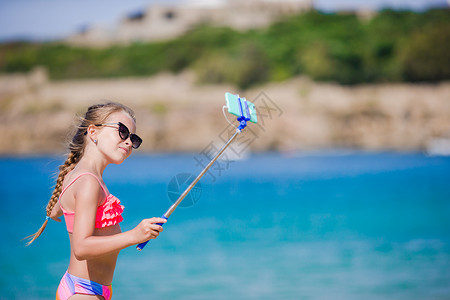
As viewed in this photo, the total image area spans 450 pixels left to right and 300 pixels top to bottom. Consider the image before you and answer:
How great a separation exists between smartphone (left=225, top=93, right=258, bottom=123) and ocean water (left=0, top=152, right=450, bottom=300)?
0.21m

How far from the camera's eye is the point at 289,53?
52156mm

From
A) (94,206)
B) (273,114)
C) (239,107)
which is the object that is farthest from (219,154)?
(273,114)

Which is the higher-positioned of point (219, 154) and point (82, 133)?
point (82, 133)

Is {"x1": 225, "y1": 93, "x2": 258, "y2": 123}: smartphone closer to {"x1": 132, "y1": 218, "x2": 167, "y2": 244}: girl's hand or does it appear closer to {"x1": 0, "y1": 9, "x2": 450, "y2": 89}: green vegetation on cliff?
{"x1": 132, "y1": 218, "x2": 167, "y2": 244}: girl's hand

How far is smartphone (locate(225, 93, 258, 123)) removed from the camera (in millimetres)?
2127

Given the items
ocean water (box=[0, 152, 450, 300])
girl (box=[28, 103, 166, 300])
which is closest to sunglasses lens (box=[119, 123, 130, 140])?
girl (box=[28, 103, 166, 300])

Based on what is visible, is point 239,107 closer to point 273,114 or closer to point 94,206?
point 94,206

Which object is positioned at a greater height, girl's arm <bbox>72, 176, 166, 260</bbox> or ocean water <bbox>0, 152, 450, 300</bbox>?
ocean water <bbox>0, 152, 450, 300</bbox>

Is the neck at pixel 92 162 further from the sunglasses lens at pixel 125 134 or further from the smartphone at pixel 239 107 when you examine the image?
the smartphone at pixel 239 107

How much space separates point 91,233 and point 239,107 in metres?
0.64

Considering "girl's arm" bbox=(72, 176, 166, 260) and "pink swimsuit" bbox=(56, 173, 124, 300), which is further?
"pink swimsuit" bbox=(56, 173, 124, 300)

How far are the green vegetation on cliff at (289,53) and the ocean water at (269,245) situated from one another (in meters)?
24.6

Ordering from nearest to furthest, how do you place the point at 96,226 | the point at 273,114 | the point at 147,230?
the point at 147,230 < the point at 96,226 < the point at 273,114

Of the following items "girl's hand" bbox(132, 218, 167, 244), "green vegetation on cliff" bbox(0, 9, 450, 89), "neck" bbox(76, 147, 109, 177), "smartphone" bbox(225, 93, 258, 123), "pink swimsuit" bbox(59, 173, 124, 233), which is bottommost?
"girl's hand" bbox(132, 218, 167, 244)
